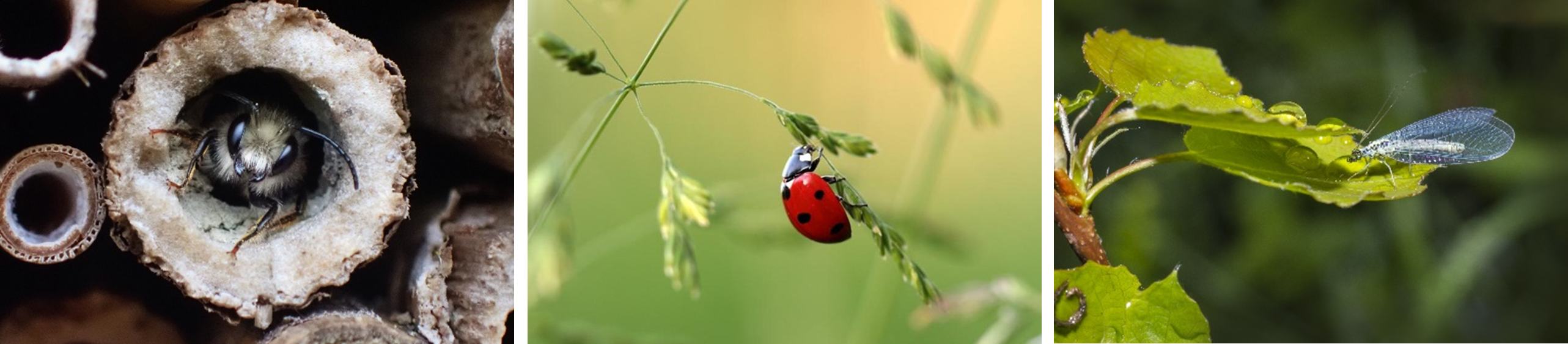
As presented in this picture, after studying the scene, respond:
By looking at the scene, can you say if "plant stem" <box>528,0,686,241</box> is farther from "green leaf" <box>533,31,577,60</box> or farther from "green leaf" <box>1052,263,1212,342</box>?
"green leaf" <box>1052,263,1212,342</box>

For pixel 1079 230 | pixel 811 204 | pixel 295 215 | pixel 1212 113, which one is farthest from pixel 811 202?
pixel 295 215

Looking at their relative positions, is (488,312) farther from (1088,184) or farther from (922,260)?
(1088,184)

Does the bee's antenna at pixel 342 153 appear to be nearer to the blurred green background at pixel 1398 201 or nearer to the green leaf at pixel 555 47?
the green leaf at pixel 555 47

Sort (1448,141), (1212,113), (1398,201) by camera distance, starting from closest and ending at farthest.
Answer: (1212,113) → (1448,141) → (1398,201)

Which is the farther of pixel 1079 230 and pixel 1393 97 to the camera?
pixel 1393 97

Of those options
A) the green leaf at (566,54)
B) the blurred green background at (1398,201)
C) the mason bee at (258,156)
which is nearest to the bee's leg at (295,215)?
the mason bee at (258,156)

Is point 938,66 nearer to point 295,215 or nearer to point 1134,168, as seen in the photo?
point 1134,168

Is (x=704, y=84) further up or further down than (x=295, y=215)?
further up
